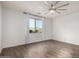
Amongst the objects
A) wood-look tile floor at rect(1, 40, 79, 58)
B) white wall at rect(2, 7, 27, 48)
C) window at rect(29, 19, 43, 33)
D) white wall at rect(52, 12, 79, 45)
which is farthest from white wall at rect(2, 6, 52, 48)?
white wall at rect(52, 12, 79, 45)

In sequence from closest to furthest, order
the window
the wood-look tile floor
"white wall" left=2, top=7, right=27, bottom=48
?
1. the wood-look tile floor
2. "white wall" left=2, top=7, right=27, bottom=48
3. the window

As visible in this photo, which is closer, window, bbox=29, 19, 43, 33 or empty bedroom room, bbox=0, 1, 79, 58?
empty bedroom room, bbox=0, 1, 79, 58

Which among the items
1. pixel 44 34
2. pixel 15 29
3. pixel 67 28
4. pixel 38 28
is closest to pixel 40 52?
pixel 15 29

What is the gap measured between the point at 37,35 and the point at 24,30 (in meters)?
1.36

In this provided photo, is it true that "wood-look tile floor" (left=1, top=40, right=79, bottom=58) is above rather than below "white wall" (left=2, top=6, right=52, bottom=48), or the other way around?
below

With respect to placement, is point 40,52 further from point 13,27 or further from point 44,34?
point 44,34

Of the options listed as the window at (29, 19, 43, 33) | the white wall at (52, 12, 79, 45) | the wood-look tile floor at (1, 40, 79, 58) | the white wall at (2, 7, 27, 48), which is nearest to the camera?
the wood-look tile floor at (1, 40, 79, 58)

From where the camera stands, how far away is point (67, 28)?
6.04m

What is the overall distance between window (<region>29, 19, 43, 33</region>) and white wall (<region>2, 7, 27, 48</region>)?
61 cm

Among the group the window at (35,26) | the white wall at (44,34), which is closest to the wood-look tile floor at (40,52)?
the white wall at (44,34)

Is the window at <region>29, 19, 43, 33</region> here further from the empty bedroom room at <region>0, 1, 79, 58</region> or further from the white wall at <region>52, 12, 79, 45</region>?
the white wall at <region>52, 12, 79, 45</region>

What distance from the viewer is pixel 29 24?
5.61 m

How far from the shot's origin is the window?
18.9ft

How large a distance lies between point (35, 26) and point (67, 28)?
274 centimetres
